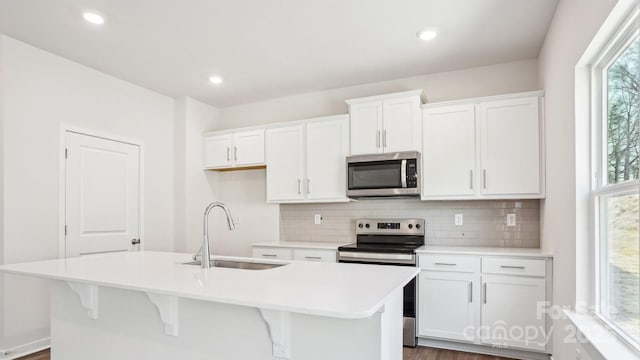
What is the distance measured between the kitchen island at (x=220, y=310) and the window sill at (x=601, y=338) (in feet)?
2.62

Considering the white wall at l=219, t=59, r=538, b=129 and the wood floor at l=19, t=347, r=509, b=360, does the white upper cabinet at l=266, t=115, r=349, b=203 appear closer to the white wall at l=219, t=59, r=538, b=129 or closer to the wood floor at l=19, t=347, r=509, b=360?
the white wall at l=219, t=59, r=538, b=129

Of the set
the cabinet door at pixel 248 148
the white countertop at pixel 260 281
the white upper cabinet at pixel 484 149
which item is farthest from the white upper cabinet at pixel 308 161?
the white countertop at pixel 260 281

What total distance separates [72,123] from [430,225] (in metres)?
3.54

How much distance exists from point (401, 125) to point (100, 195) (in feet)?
9.93

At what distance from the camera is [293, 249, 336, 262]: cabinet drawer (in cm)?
379

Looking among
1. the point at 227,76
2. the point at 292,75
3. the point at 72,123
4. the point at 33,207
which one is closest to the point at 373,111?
the point at 292,75

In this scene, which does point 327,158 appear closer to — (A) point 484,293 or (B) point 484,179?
(B) point 484,179

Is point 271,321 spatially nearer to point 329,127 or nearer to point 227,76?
point 329,127

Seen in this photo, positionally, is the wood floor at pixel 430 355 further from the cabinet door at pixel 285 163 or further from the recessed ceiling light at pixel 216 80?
the recessed ceiling light at pixel 216 80

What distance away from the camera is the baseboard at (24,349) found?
3.03 meters

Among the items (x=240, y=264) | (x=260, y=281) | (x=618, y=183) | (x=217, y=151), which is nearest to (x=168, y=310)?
(x=240, y=264)

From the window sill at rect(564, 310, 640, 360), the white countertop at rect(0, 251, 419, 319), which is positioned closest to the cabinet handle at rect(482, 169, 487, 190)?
the window sill at rect(564, 310, 640, 360)

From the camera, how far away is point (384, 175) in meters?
3.70

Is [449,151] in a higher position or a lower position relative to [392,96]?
lower
